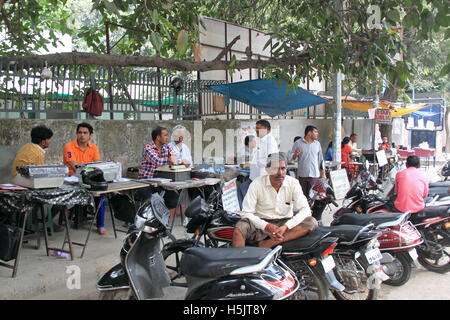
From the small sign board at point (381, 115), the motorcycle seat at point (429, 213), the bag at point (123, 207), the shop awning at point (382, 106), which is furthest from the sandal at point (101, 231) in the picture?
the shop awning at point (382, 106)

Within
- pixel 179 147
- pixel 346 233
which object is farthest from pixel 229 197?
pixel 179 147

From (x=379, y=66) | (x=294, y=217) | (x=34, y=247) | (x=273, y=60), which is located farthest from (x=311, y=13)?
(x=34, y=247)

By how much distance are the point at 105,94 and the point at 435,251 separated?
248 inches

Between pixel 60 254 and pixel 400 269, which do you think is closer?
pixel 400 269

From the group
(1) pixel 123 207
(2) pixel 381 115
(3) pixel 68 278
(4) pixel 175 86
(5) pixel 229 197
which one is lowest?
(3) pixel 68 278

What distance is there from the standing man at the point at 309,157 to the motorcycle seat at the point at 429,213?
2591 mm

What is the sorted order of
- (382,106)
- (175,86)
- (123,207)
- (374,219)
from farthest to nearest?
(382,106)
(175,86)
(123,207)
(374,219)

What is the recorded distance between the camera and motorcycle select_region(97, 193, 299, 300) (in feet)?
9.43

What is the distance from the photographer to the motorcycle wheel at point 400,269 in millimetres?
4648

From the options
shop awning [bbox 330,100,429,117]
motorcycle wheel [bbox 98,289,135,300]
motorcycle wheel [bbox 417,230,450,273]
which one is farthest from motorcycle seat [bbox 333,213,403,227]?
shop awning [bbox 330,100,429,117]

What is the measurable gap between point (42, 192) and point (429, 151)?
17018mm

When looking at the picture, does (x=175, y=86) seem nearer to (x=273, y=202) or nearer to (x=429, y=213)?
(x=273, y=202)

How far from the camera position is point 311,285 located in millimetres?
3643

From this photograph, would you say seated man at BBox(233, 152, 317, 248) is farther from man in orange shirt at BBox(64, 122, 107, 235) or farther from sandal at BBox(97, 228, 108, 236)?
sandal at BBox(97, 228, 108, 236)
